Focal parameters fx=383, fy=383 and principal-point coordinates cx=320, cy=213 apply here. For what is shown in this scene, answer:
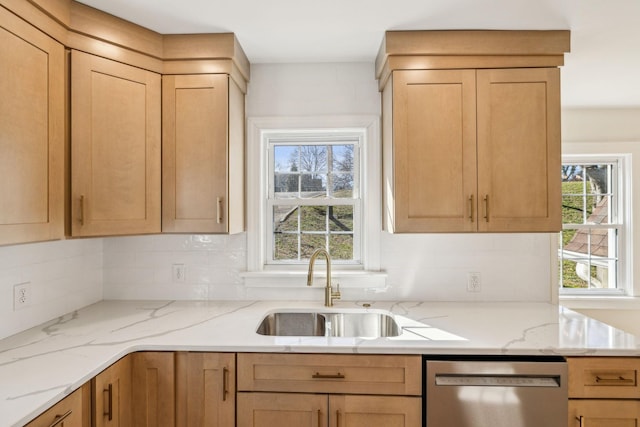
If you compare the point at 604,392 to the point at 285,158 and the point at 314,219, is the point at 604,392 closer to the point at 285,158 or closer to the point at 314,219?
the point at 314,219

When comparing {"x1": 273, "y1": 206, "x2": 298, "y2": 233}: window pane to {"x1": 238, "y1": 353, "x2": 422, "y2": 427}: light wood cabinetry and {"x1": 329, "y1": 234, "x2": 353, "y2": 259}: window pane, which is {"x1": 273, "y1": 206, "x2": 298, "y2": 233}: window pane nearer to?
{"x1": 329, "y1": 234, "x2": 353, "y2": 259}: window pane

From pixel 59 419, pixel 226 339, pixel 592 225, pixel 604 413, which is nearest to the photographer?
pixel 59 419

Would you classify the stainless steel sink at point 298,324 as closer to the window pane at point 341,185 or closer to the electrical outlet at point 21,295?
the window pane at point 341,185

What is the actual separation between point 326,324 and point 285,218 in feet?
2.39

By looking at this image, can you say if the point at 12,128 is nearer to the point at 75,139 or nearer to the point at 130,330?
the point at 75,139

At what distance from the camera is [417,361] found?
1.54m

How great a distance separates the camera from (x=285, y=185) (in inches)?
97.7

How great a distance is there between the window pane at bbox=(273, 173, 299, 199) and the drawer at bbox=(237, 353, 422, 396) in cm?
115

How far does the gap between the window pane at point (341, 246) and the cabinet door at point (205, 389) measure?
1050 millimetres

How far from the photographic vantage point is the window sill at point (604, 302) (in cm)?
300

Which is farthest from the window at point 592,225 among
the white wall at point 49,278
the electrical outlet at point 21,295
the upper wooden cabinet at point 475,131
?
the electrical outlet at point 21,295

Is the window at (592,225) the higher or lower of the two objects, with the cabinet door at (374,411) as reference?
higher

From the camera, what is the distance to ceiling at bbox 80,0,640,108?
5.49ft

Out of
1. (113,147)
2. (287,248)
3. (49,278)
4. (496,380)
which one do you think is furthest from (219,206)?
(496,380)
